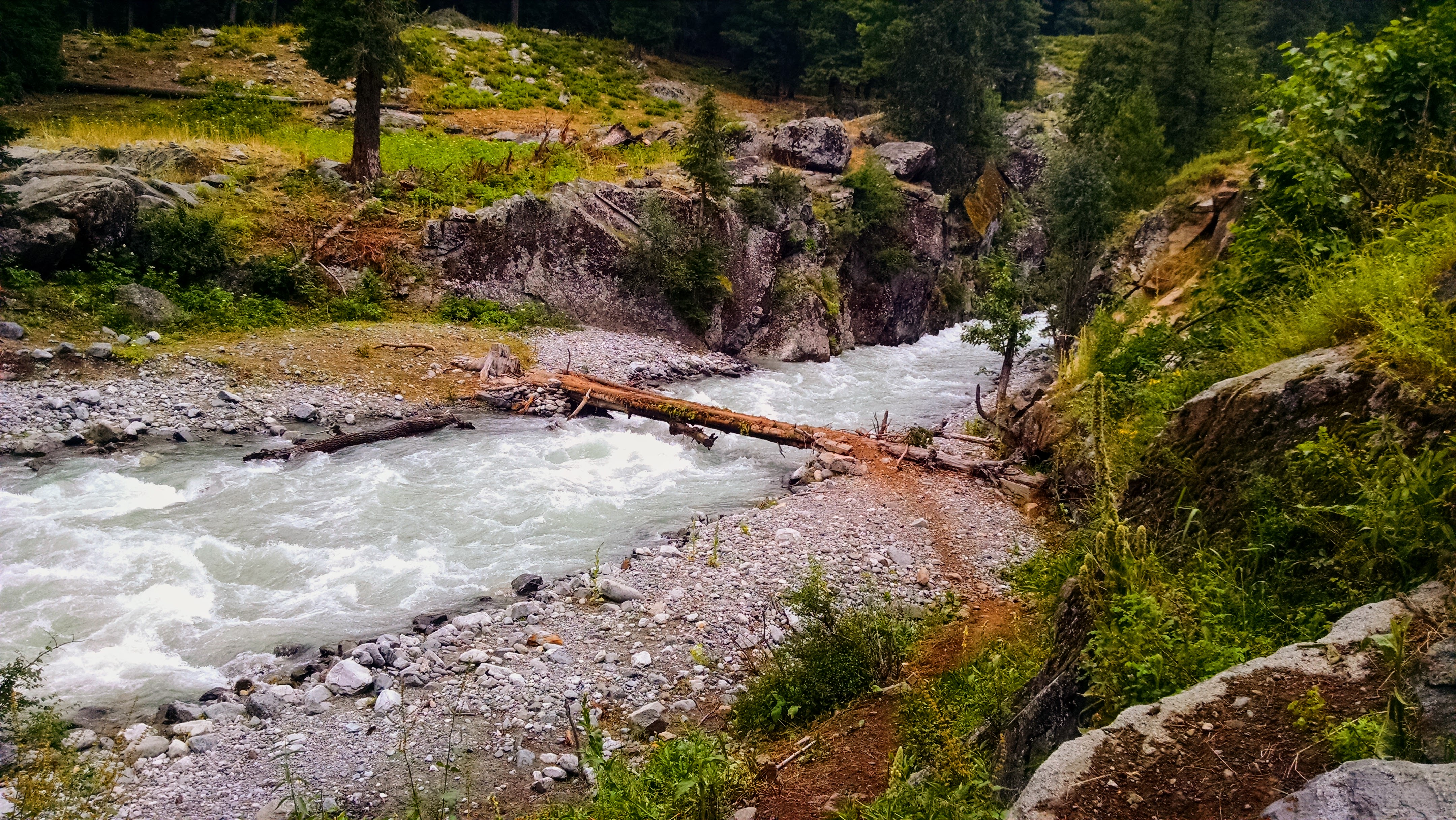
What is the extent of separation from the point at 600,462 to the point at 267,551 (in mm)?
5181

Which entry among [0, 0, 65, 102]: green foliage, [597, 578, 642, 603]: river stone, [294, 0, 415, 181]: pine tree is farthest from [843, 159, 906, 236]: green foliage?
[0, 0, 65, 102]: green foliage

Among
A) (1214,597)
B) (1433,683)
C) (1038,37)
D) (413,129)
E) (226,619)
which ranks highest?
(1038,37)

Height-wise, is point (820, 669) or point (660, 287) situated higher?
point (660, 287)

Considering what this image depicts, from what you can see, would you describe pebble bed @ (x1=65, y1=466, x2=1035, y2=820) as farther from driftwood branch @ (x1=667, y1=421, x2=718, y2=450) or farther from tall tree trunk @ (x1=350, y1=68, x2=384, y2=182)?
tall tree trunk @ (x1=350, y1=68, x2=384, y2=182)

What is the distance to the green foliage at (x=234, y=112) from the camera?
928 inches

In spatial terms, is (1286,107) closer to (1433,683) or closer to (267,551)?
(1433,683)

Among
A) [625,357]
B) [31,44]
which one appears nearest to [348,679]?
[625,357]

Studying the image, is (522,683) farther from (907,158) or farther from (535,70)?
(535,70)

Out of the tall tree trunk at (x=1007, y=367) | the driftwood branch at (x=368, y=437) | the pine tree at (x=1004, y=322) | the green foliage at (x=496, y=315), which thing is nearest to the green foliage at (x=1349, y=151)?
the tall tree trunk at (x=1007, y=367)

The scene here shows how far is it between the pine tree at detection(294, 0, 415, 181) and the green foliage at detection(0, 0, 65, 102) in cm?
808

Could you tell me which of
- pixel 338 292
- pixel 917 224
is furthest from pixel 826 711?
pixel 917 224

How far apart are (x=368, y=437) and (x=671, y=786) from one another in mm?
10009

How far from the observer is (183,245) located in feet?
53.5

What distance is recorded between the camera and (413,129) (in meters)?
27.9
